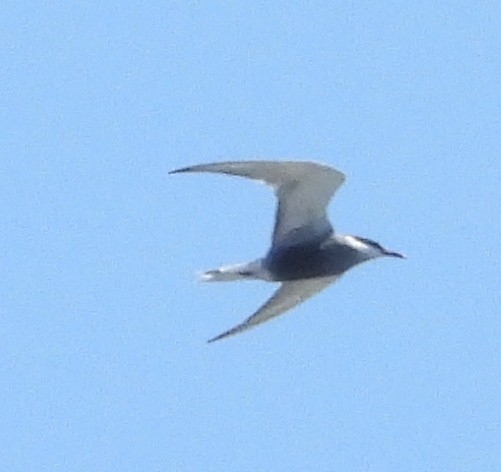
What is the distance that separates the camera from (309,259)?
22250 mm

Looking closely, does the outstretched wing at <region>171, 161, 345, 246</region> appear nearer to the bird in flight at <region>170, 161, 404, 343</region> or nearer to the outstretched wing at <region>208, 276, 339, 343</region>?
the bird in flight at <region>170, 161, 404, 343</region>

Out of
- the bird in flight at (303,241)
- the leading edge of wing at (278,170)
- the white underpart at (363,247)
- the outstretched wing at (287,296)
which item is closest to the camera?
the leading edge of wing at (278,170)

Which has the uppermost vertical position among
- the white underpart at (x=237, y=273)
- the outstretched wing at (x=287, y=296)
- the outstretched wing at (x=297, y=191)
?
the outstretched wing at (x=297, y=191)

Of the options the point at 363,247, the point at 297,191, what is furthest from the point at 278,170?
the point at 363,247

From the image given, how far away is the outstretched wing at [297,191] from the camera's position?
2131cm

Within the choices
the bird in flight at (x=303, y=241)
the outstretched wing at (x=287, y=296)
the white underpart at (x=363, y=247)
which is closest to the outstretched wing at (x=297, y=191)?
the bird in flight at (x=303, y=241)

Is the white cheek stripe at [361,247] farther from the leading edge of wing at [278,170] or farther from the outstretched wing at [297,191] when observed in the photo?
the leading edge of wing at [278,170]

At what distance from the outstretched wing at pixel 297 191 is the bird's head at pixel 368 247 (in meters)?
0.24

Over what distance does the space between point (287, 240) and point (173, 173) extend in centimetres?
284

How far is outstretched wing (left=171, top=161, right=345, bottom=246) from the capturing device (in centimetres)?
2131

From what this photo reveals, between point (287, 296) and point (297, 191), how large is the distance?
1.76 m

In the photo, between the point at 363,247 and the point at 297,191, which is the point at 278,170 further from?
the point at 363,247

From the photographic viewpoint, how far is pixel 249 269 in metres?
22.0

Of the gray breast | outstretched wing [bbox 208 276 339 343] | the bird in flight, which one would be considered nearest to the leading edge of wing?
the bird in flight
